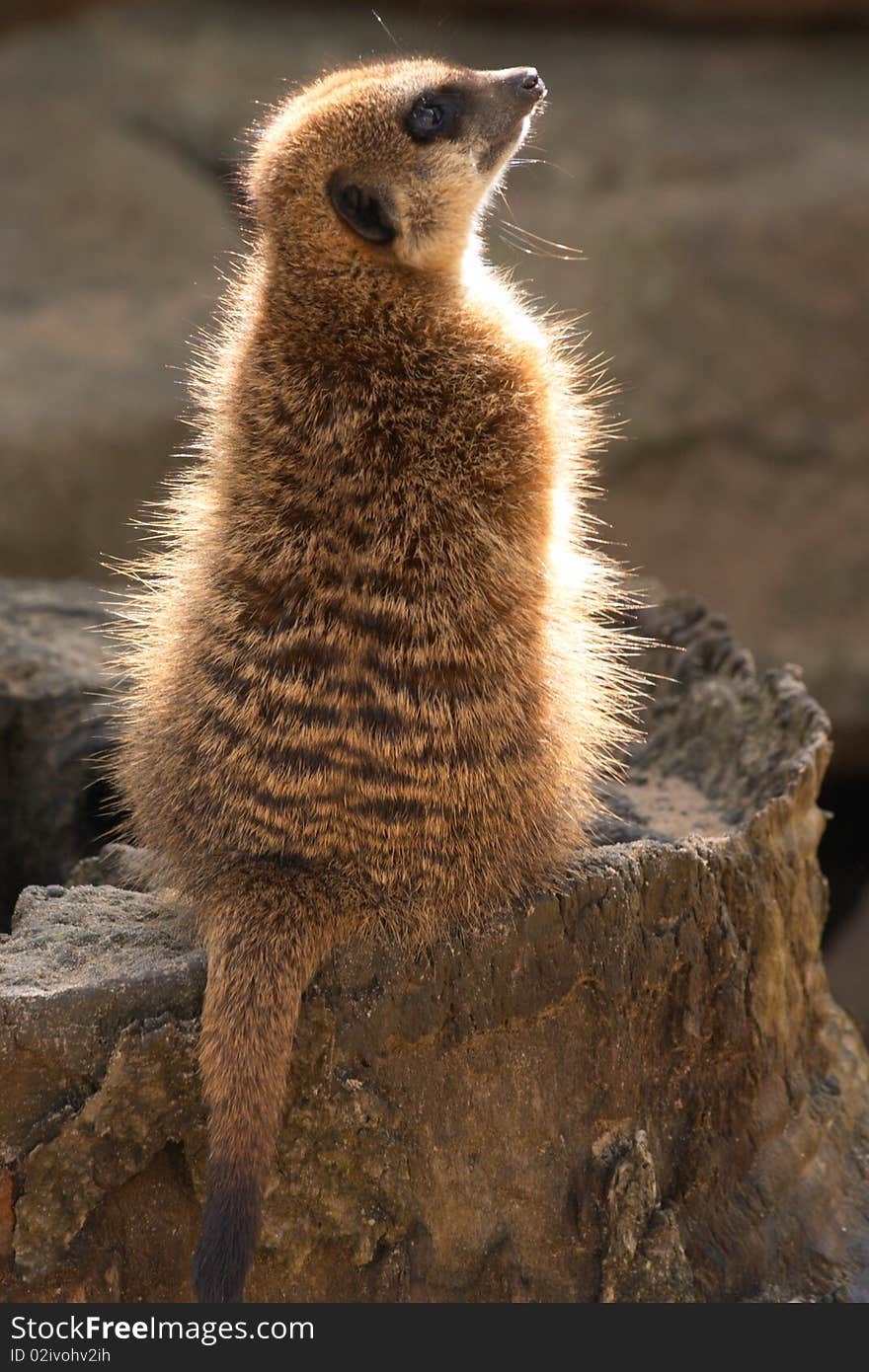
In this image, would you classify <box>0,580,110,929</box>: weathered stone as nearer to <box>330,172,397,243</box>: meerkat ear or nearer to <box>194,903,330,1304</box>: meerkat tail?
<box>194,903,330,1304</box>: meerkat tail

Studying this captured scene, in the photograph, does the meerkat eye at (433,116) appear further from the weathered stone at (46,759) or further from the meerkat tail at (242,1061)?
the weathered stone at (46,759)

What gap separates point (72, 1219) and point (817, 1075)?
0.99m

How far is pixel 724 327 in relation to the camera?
489 cm

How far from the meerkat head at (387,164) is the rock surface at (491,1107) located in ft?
2.37

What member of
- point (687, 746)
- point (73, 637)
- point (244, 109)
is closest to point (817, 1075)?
point (687, 746)

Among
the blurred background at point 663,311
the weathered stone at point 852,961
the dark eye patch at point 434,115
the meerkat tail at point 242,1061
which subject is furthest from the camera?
the blurred background at point 663,311

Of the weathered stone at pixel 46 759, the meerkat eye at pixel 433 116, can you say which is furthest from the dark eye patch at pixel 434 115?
the weathered stone at pixel 46 759

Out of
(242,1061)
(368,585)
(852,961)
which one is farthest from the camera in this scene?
(852,961)

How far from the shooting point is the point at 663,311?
4922 millimetres

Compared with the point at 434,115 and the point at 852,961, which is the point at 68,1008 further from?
the point at 852,961

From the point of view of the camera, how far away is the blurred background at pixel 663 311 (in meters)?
4.80

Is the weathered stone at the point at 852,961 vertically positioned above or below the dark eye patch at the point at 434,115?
below

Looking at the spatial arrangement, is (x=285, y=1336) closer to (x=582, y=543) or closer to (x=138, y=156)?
(x=582, y=543)

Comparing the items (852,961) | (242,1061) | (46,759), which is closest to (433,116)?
(242,1061)
